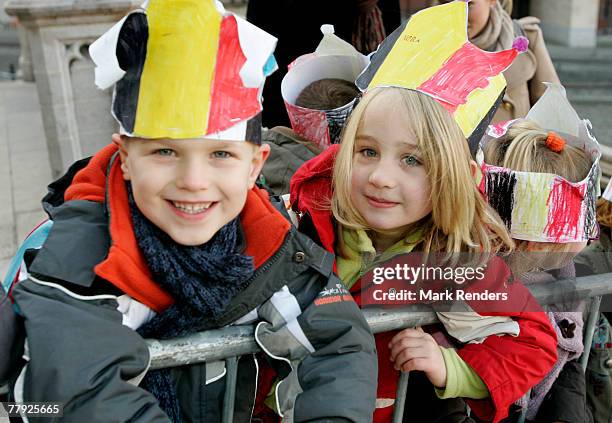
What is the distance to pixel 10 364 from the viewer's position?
1.61 metres

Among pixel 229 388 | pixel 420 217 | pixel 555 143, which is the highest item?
pixel 555 143

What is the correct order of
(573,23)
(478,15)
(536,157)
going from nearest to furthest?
(536,157), (478,15), (573,23)

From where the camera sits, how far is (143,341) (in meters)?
1.66

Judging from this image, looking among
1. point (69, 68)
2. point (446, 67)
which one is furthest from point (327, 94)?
point (69, 68)

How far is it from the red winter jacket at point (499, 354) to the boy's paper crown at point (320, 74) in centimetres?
55

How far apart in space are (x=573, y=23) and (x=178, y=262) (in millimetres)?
19429

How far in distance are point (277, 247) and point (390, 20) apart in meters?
2.64

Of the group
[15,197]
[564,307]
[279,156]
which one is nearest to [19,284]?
[279,156]

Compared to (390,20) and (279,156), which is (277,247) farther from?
(390,20)

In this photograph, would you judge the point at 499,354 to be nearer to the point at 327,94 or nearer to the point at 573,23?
the point at 327,94

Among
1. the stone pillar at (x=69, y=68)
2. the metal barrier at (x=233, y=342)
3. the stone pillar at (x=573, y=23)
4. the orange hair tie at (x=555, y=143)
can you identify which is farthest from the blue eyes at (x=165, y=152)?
the stone pillar at (x=573, y=23)

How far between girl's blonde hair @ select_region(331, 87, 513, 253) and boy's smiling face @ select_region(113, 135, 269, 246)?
0.49 meters

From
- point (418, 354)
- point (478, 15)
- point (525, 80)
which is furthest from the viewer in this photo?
point (525, 80)

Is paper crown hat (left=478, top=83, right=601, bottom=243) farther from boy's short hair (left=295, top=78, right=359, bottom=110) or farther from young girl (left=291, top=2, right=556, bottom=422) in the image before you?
boy's short hair (left=295, top=78, right=359, bottom=110)
